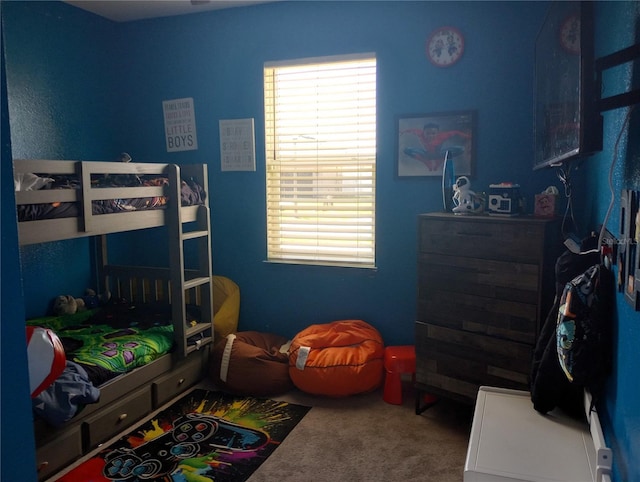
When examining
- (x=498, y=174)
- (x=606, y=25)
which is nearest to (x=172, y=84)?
(x=498, y=174)

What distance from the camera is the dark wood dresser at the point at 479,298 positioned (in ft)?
7.56

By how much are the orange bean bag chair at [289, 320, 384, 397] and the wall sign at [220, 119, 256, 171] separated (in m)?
1.25

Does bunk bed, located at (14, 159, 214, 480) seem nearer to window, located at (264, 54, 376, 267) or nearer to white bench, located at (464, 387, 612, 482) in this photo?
window, located at (264, 54, 376, 267)

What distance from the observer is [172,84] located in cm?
370

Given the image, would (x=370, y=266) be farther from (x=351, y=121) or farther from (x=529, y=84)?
(x=529, y=84)

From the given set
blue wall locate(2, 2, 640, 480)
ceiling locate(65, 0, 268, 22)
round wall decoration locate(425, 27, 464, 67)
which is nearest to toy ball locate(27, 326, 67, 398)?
blue wall locate(2, 2, 640, 480)

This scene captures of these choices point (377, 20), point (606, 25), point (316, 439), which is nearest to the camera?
point (606, 25)

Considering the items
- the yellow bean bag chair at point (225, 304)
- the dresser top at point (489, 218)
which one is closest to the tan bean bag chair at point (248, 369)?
the yellow bean bag chair at point (225, 304)

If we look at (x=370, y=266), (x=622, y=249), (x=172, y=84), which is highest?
(x=172, y=84)

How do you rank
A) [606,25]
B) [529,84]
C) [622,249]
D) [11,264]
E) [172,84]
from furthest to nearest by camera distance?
[172,84], [529,84], [606,25], [622,249], [11,264]

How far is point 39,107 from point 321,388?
2465 millimetres

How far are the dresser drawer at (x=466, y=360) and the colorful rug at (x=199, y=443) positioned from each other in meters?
0.75

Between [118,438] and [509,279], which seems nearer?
[509,279]

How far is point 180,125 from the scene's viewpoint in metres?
3.70
